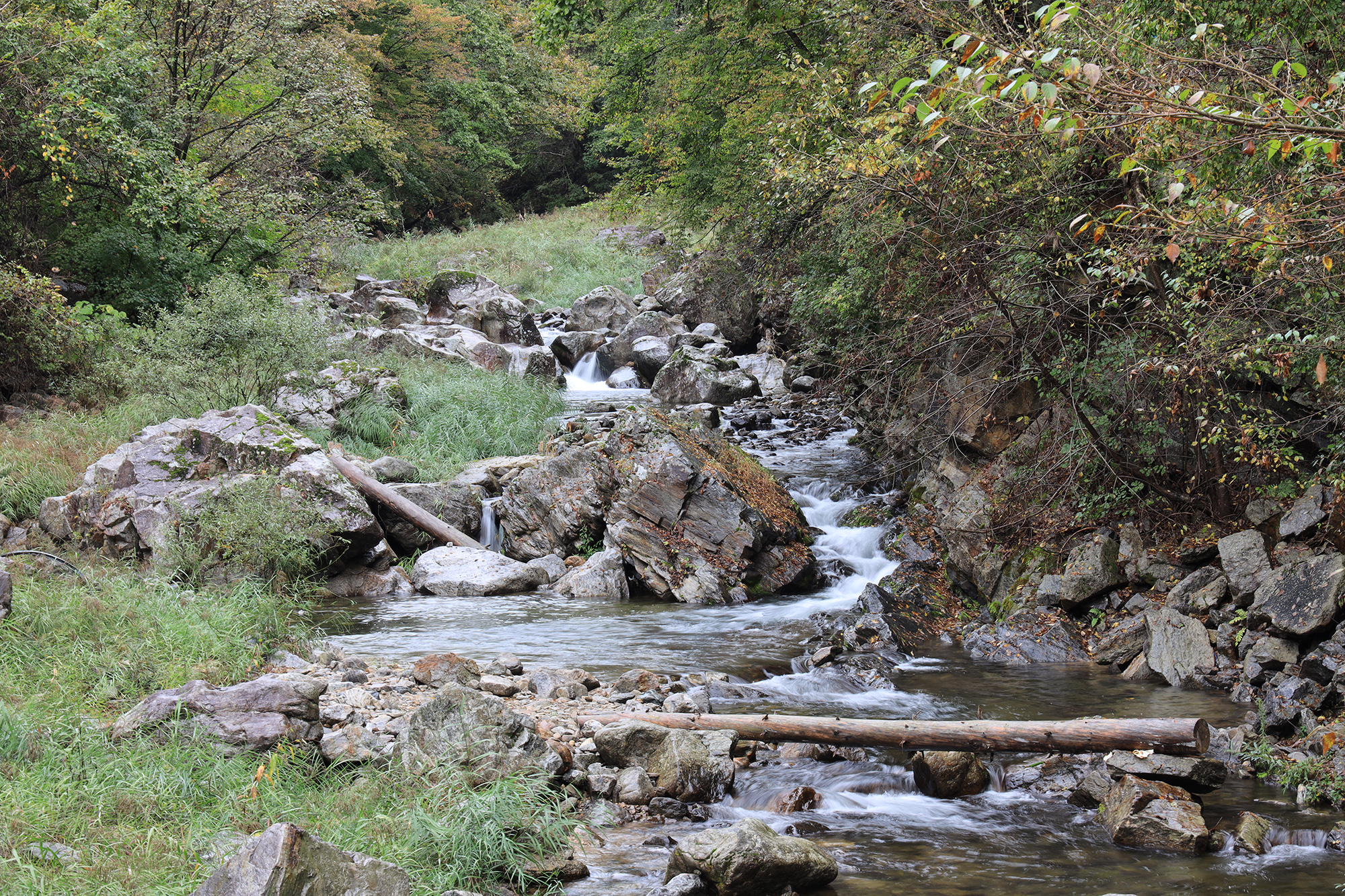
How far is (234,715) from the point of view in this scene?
4.84m

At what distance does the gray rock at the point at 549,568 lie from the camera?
11.2m

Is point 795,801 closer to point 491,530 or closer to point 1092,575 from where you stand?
point 1092,575

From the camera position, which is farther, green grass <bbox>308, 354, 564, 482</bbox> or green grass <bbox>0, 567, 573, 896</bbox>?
green grass <bbox>308, 354, 564, 482</bbox>

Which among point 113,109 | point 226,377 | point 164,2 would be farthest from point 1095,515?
point 164,2

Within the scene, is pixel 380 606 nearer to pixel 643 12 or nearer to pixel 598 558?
pixel 598 558

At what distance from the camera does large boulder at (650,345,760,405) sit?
746 inches

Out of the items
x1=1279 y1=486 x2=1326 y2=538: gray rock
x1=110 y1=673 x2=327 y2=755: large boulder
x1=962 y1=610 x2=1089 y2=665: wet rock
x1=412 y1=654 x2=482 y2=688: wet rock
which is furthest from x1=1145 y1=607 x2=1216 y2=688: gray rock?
x1=110 y1=673 x2=327 y2=755: large boulder

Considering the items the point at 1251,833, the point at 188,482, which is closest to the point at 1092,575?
the point at 1251,833

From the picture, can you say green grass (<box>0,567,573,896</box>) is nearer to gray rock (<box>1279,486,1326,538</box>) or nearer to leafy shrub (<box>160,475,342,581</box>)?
leafy shrub (<box>160,475,342,581</box>)

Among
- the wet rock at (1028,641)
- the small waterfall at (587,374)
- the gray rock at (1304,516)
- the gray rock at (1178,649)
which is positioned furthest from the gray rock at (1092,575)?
the small waterfall at (587,374)

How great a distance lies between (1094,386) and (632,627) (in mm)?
5282

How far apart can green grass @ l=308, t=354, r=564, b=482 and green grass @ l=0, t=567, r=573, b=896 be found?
28.4 ft

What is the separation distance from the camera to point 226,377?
1280 centimetres

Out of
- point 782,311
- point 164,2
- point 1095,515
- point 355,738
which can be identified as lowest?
point 355,738
